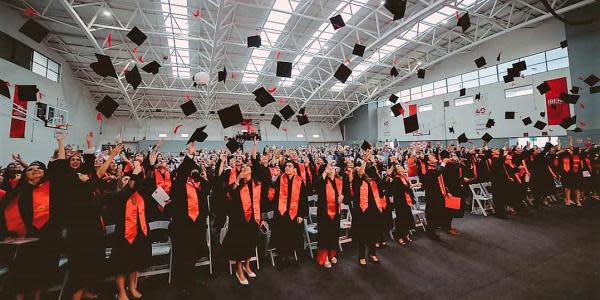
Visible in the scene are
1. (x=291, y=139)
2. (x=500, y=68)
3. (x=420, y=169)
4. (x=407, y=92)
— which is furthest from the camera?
(x=291, y=139)

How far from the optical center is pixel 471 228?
16.3 ft

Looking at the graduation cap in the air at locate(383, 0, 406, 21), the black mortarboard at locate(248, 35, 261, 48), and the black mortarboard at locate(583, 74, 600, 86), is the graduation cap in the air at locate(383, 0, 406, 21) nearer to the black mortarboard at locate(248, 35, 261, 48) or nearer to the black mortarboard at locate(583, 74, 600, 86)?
the black mortarboard at locate(248, 35, 261, 48)

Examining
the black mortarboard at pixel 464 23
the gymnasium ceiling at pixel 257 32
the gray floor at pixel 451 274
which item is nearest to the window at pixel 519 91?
the gymnasium ceiling at pixel 257 32

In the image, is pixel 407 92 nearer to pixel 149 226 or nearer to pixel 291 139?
pixel 291 139

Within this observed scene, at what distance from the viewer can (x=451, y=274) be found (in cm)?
318

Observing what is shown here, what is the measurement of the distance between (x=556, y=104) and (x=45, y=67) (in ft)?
78.7

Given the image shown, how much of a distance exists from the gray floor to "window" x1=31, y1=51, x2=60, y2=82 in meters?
12.5

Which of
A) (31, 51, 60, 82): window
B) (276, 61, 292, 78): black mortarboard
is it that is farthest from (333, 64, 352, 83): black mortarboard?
(31, 51, 60, 82): window

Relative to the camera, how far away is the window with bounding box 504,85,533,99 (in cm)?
1251

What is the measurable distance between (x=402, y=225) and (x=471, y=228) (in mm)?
1820

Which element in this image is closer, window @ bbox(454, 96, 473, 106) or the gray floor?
the gray floor

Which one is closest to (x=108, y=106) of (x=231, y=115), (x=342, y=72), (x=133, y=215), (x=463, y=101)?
(x=231, y=115)

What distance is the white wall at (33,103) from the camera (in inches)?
322

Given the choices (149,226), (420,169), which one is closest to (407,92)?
(420,169)
